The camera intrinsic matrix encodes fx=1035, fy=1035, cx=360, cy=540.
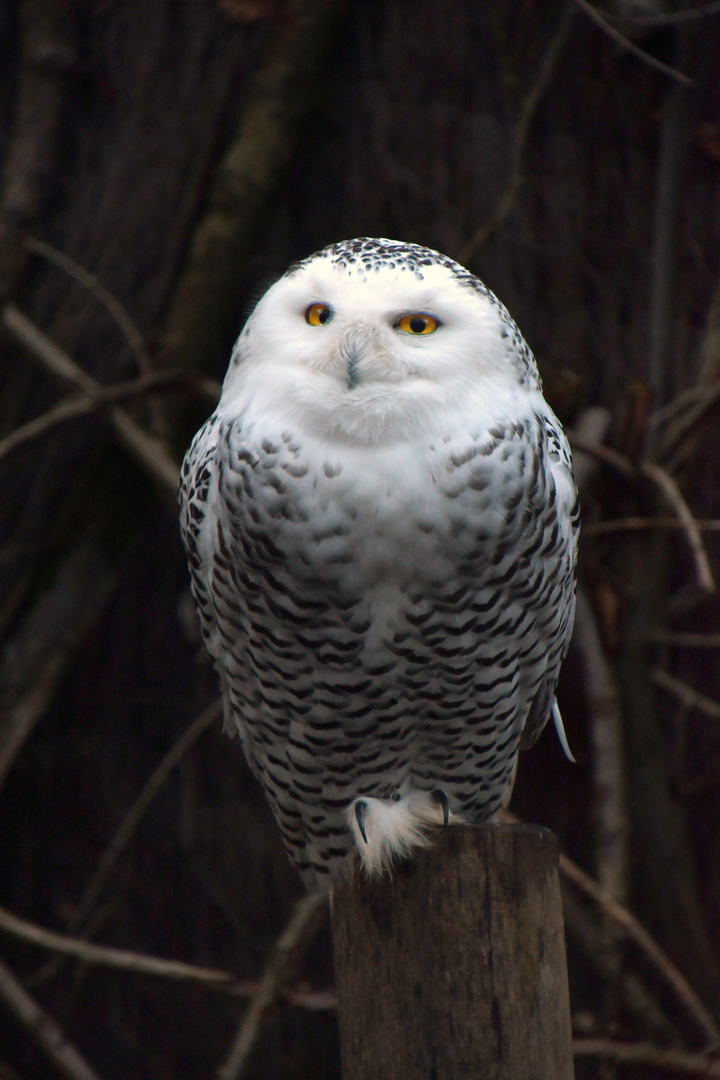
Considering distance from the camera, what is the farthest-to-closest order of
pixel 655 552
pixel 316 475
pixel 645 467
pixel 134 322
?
pixel 134 322 → pixel 655 552 → pixel 645 467 → pixel 316 475

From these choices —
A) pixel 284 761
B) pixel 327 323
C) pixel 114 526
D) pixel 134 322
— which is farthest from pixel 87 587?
pixel 327 323

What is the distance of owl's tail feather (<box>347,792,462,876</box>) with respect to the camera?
99cm

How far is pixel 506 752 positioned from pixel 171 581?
1120 mm

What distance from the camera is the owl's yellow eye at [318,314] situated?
3.45 ft

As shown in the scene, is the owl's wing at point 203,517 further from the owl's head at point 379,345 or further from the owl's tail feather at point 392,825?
the owl's tail feather at point 392,825

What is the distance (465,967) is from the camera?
2.97ft

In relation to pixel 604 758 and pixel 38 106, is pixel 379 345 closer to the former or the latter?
pixel 604 758

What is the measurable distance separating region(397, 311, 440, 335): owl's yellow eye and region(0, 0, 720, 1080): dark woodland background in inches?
42.4

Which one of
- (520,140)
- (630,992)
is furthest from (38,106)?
(630,992)

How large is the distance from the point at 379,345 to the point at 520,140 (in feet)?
3.97

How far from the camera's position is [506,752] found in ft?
4.35

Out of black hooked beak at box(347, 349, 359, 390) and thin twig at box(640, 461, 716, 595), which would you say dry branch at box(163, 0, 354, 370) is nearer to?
thin twig at box(640, 461, 716, 595)

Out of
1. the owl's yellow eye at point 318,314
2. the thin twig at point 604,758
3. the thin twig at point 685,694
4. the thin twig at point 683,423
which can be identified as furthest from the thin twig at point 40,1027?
the thin twig at point 683,423

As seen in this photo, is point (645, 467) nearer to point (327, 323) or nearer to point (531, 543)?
point (531, 543)
